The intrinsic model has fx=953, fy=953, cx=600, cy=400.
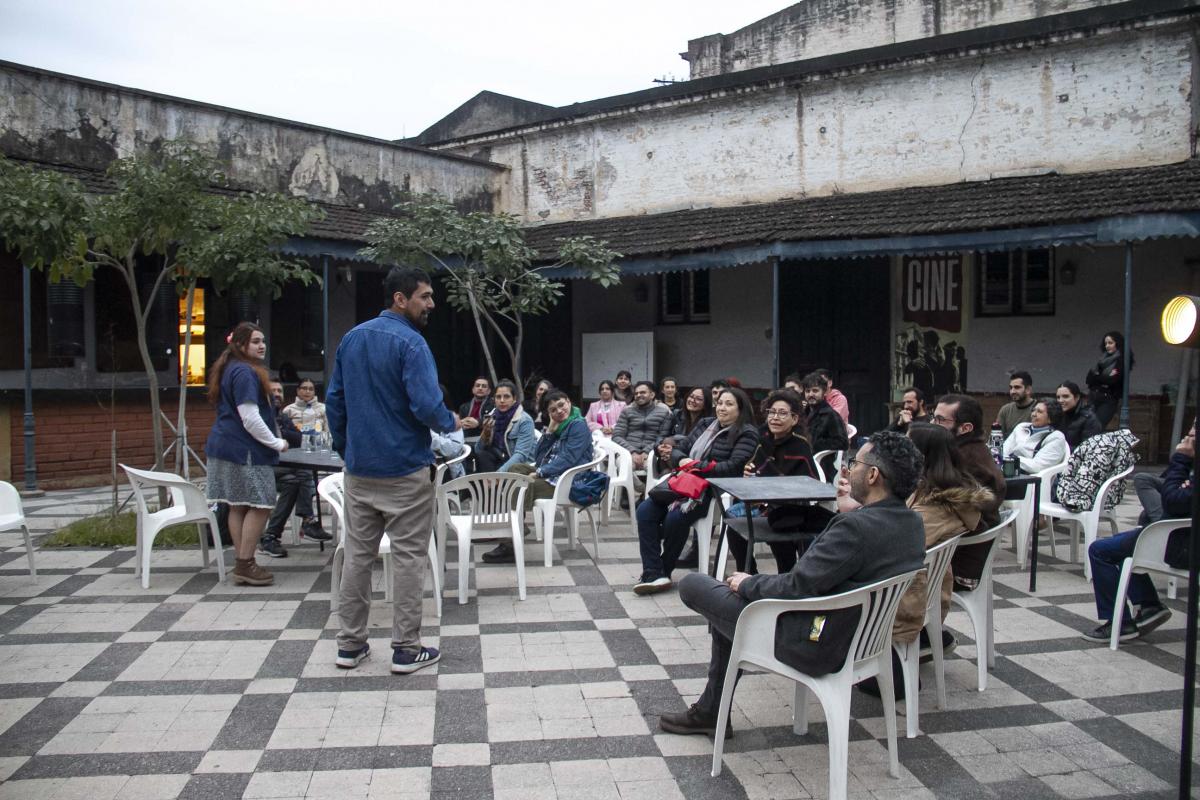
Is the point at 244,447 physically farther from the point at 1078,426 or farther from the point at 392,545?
the point at 1078,426

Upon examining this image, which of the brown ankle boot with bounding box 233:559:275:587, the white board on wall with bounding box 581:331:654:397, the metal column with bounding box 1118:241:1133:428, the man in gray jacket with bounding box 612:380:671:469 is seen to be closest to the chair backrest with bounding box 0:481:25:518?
the brown ankle boot with bounding box 233:559:275:587

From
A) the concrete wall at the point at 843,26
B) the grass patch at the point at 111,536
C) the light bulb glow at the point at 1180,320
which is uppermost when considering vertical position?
the concrete wall at the point at 843,26

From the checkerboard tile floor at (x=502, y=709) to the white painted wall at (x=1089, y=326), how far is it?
6955 mm

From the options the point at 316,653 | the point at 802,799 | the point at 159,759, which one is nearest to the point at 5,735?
the point at 159,759

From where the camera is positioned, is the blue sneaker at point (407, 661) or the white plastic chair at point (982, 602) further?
the blue sneaker at point (407, 661)

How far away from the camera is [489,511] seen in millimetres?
5918

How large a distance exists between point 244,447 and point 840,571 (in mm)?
4081

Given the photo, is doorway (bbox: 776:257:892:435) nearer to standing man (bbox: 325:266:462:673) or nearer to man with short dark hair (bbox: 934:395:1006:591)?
man with short dark hair (bbox: 934:395:1006:591)

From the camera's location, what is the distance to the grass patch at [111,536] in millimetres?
7262

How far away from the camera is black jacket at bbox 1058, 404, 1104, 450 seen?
7.45 metres

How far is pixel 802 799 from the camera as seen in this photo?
3305mm

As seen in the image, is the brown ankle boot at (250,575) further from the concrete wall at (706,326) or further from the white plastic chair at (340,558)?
the concrete wall at (706,326)

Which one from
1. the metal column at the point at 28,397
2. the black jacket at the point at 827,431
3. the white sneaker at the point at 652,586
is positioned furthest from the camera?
the metal column at the point at 28,397

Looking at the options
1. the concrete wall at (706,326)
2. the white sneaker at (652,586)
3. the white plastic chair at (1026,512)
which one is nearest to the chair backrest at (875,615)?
the white sneaker at (652,586)
